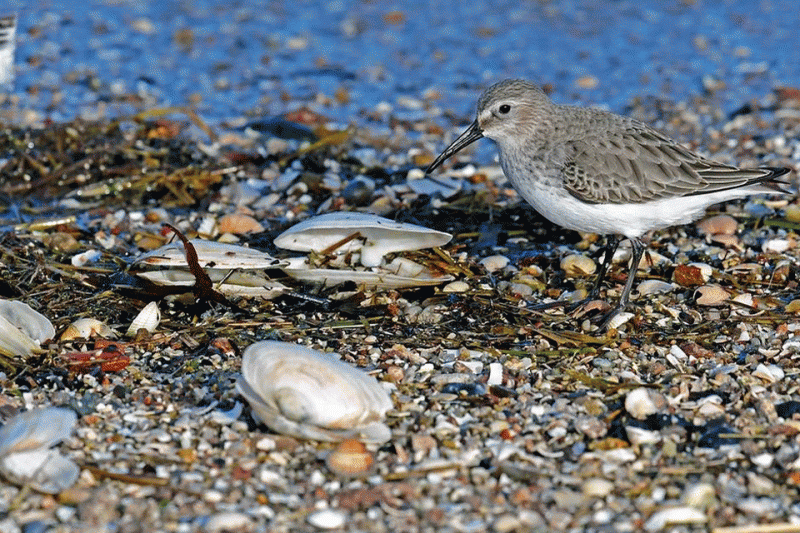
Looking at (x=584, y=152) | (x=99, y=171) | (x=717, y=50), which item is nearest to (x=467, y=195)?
(x=584, y=152)

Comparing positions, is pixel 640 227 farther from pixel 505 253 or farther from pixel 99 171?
pixel 99 171

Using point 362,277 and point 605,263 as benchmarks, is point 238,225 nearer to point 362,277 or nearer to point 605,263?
point 362,277

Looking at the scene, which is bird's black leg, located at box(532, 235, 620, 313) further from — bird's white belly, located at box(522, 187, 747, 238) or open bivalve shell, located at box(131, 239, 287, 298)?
open bivalve shell, located at box(131, 239, 287, 298)

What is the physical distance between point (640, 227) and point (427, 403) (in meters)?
1.75

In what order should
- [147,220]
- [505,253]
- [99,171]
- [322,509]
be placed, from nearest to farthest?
[322,509]
[505,253]
[147,220]
[99,171]

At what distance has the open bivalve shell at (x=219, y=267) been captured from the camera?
16.9 feet

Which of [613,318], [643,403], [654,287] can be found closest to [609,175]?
[654,287]

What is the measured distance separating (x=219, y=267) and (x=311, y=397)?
1.45 m

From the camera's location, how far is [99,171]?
7219mm

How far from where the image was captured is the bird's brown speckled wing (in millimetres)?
5387

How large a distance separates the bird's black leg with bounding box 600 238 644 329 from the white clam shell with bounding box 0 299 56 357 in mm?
2496

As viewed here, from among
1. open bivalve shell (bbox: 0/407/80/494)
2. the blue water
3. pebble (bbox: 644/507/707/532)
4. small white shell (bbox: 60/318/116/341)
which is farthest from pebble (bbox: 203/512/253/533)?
the blue water

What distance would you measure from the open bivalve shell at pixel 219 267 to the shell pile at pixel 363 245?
0.16m

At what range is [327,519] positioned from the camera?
3568 millimetres
